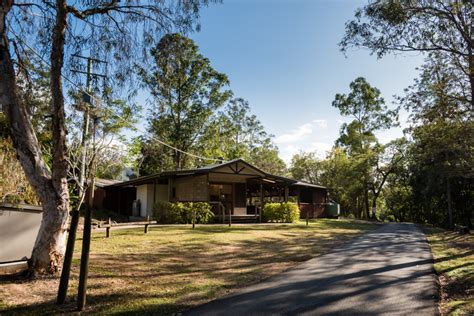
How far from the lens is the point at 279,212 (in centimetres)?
2170

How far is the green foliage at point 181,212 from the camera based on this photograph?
1869 centimetres

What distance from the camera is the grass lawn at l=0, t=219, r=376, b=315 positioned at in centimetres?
484

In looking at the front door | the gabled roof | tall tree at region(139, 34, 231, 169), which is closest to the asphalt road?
the gabled roof

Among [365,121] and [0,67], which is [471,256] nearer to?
[0,67]

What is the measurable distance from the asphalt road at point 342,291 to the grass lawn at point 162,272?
0.46 m

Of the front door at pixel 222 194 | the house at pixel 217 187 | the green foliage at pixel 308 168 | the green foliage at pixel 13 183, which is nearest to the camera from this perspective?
the green foliage at pixel 13 183

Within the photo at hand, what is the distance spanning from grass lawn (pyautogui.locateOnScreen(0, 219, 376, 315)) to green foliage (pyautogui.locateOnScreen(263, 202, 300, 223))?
30.5 ft

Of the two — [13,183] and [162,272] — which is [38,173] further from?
[162,272]

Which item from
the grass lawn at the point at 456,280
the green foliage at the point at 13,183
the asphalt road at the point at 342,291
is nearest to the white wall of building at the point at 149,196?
the green foliage at the point at 13,183

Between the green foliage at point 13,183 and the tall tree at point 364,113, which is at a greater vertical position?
the tall tree at point 364,113

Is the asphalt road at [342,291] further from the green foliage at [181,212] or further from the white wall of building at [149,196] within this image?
the white wall of building at [149,196]

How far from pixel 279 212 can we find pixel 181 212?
6.25 meters

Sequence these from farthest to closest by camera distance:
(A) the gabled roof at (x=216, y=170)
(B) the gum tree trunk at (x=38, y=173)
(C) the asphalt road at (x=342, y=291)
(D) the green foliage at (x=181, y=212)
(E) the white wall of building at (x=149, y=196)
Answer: (E) the white wall of building at (x=149, y=196), (A) the gabled roof at (x=216, y=170), (D) the green foliage at (x=181, y=212), (B) the gum tree trunk at (x=38, y=173), (C) the asphalt road at (x=342, y=291)

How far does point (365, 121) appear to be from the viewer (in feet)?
126
